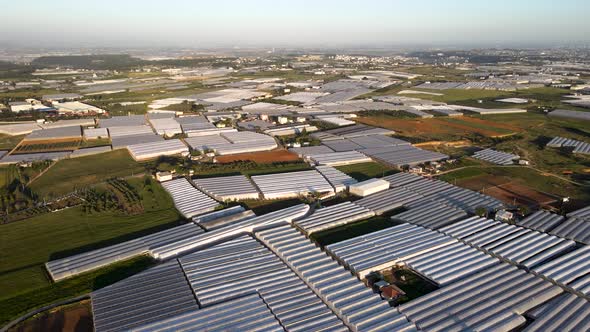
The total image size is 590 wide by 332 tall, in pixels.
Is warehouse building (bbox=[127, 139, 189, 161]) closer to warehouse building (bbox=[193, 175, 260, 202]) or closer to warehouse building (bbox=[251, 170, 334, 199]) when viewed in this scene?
warehouse building (bbox=[193, 175, 260, 202])

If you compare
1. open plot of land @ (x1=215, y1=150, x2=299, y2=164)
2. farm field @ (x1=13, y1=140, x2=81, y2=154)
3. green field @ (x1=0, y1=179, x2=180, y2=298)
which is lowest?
farm field @ (x1=13, y1=140, x2=81, y2=154)

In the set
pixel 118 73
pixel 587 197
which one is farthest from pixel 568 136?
pixel 118 73

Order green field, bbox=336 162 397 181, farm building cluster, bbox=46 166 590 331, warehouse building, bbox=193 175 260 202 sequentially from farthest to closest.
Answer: green field, bbox=336 162 397 181, warehouse building, bbox=193 175 260 202, farm building cluster, bbox=46 166 590 331

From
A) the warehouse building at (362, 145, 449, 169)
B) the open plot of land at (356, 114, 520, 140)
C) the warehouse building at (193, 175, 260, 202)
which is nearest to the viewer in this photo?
the warehouse building at (193, 175, 260, 202)

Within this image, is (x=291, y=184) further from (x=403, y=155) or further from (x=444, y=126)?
(x=444, y=126)

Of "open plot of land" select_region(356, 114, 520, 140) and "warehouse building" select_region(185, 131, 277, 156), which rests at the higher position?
"warehouse building" select_region(185, 131, 277, 156)

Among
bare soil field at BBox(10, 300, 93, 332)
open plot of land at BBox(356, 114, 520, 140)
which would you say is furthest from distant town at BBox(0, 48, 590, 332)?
open plot of land at BBox(356, 114, 520, 140)

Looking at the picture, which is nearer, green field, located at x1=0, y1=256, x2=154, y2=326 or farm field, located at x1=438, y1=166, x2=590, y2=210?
green field, located at x1=0, y1=256, x2=154, y2=326

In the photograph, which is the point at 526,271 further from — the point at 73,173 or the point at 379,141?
the point at 73,173
